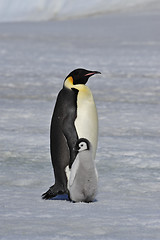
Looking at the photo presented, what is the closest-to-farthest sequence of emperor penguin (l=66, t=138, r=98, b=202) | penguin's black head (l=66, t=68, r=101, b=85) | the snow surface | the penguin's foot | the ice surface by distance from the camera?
1. the ice surface
2. emperor penguin (l=66, t=138, r=98, b=202)
3. the penguin's foot
4. penguin's black head (l=66, t=68, r=101, b=85)
5. the snow surface

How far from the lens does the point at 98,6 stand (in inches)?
861

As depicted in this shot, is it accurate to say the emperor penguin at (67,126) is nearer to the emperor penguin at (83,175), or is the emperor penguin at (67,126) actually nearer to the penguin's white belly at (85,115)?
the penguin's white belly at (85,115)

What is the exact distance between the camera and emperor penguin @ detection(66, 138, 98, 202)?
292 cm

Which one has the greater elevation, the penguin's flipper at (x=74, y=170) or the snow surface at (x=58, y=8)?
the penguin's flipper at (x=74, y=170)

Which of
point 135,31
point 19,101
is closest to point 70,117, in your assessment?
point 19,101

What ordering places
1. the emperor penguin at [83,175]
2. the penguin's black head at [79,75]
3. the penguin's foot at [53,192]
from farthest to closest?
the penguin's black head at [79,75] → the penguin's foot at [53,192] → the emperor penguin at [83,175]

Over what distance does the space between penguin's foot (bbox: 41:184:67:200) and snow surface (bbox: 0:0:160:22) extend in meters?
17.9

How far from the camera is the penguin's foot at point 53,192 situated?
10.3 feet

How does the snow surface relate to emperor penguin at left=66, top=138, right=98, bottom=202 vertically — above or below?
below

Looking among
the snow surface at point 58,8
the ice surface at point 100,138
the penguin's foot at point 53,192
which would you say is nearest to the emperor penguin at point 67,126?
the penguin's foot at point 53,192

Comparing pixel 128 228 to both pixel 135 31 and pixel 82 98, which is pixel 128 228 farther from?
pixel 135 31

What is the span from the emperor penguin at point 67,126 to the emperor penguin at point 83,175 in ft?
0.62

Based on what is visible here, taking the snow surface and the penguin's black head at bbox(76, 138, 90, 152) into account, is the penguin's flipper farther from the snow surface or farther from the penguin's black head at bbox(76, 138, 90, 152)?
the snow surface

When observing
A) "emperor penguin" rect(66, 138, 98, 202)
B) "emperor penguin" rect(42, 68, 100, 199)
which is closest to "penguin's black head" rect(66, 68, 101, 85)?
"emperor penguin" rect(42, 68, 100, 199)
